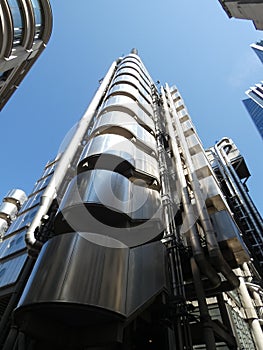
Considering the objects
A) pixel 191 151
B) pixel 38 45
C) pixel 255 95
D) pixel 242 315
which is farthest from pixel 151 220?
pixel 255 95

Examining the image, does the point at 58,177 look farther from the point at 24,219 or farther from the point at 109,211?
the point at 24,219

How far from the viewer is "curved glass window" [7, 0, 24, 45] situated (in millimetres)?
12095

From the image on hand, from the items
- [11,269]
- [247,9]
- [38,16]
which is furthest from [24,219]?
[247,9]

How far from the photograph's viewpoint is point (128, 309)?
7.21 metres

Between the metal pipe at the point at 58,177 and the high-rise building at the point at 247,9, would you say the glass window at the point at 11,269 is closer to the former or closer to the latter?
the metal pipe at the point at 58,177

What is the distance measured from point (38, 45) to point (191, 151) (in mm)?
14536

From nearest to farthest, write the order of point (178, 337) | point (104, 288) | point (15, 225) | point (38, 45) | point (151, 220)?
point (104, 288), point (178, 337), point (151, 220), point (38, 45), point (15, 225)

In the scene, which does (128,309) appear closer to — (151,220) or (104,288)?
(104,288)

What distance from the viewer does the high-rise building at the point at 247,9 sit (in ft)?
39.6

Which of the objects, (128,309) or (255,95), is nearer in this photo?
(128,309)

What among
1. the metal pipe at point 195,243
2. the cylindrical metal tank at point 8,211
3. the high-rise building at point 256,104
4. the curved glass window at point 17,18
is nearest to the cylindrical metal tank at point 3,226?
the cylindrical metal tank at point 8,211

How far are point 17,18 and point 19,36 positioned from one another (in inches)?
43.1

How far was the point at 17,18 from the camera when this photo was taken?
495 inches

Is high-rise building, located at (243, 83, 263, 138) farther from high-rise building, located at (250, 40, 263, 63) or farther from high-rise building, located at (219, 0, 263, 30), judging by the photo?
high-rise building, located at (219, 0, 263, 30)
